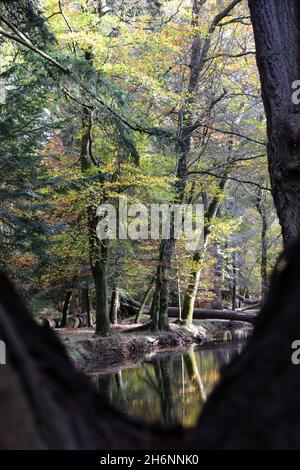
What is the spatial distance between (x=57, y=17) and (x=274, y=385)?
41.3 ft

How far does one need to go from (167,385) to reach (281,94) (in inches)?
276

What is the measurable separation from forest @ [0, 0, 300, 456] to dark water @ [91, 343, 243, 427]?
0.06 m

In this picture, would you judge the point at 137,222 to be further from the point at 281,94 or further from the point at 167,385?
the point at 281,94

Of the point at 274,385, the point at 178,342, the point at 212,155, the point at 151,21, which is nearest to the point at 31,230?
the point at 151,21

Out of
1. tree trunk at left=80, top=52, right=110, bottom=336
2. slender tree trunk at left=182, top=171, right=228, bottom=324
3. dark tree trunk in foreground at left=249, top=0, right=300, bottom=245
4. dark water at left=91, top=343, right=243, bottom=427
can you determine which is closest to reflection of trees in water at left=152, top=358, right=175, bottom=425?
dark water at left=91, top=343, right=243, bottom=427

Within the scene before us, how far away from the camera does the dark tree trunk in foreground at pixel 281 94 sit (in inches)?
134

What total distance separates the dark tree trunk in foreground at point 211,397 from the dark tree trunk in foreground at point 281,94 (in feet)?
8.06

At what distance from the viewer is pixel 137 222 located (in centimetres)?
1509

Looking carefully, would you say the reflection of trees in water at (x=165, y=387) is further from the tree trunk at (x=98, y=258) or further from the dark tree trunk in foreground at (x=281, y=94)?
the dark tree trunk in foreground at (x=281, y=94)

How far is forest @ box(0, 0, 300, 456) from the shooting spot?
102 centimetres

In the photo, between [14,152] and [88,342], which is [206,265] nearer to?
[88,342]

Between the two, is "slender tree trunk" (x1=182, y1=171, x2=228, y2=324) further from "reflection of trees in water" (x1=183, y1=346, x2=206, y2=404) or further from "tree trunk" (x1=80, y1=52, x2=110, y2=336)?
"tree trunk" (x1=80, y1=52, x2=110, y2=336)

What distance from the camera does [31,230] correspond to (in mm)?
10492

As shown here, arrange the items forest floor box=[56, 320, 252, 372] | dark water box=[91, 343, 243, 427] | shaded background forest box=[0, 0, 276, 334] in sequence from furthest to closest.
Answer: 1. forest floor box=[56, 320, 252, 372]
2. shaded background forest box=[0, 0, 276, 334]
3. dark water box=[91, 343, 243, 427]
